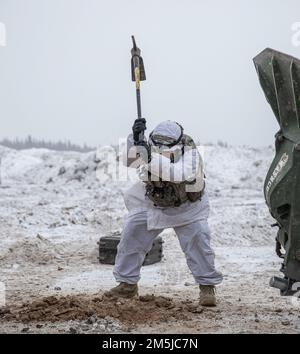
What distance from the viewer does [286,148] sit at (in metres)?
4.52

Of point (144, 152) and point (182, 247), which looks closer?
point (144, 152)

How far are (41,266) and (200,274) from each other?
315 centimetres

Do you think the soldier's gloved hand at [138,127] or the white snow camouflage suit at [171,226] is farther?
the white snow camouflage suit at [171,226]

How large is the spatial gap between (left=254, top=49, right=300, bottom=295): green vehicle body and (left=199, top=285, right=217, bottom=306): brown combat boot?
1401mm

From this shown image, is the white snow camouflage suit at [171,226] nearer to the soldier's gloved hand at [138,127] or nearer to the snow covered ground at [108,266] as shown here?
the soldier's gloved hand at [138,127]

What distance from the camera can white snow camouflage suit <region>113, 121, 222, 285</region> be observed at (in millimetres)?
5938

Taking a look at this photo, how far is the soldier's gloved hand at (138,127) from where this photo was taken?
18.7 ft

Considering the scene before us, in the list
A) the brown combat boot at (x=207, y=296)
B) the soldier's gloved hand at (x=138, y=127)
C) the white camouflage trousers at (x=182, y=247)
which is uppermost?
the soldier's gloved hand at (x=138, y=127)

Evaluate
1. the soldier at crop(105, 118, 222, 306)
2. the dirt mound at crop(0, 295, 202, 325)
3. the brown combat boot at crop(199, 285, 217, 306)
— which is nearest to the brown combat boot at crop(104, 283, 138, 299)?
the soldier at crop(105, 118, 222, 306)

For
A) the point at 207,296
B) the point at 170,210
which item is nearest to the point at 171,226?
the point at 170,210

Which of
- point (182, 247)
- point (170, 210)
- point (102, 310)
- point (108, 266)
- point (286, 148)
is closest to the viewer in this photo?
point (286, 148)

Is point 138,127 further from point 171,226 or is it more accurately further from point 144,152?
point 171,226

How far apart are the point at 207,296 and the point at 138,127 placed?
160 centimetres

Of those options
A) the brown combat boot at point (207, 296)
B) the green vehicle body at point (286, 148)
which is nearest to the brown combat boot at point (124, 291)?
the brown combat boot at point (207, 296)
